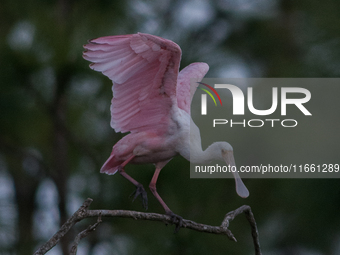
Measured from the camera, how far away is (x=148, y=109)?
2342mm

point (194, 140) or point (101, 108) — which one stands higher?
point (101, 108)

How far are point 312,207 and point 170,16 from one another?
1.54m

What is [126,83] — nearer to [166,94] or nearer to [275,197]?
[166,94]

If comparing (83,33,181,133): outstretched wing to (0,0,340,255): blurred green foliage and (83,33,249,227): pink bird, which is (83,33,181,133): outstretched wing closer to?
(83,33,249,227): pink bird

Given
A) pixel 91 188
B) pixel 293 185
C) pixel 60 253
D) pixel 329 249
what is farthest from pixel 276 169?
pixel 60 253

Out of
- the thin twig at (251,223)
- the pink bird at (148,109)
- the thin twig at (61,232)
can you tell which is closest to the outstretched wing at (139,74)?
the pink bird at (148,109)

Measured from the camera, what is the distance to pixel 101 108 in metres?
3.56

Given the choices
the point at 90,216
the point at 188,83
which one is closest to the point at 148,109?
the point at 188,83

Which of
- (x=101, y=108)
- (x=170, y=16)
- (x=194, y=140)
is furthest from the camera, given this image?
(x=170, y=16)

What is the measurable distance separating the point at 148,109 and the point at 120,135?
4.10 feet

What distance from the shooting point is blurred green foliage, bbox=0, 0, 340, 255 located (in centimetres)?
321

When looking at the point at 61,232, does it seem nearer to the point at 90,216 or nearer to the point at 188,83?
the point at 90,216

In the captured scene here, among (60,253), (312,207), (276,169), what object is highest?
(276,169)

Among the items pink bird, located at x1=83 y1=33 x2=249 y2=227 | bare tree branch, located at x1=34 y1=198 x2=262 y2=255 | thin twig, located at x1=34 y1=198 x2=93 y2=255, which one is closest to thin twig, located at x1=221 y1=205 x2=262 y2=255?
bare tree branch, located at x1=34 y1=198 x2=262 y2=255
